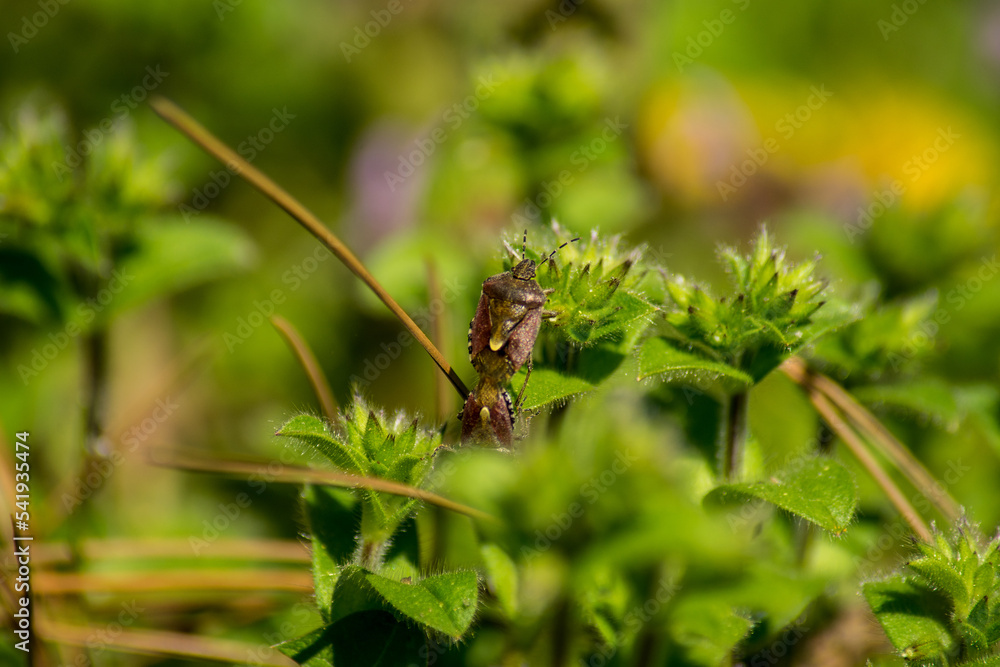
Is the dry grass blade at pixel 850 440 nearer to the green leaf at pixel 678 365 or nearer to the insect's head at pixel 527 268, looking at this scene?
the green leaf at pixel 678 365

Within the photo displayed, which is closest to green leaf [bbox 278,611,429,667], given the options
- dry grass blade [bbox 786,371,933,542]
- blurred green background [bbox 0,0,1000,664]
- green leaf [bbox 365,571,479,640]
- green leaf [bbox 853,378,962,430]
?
green leaf [bbox 365,571,479,640]

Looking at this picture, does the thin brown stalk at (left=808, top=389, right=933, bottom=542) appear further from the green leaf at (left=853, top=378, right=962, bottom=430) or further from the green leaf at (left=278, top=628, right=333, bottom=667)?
the green leaf at (left=278, top=628, right=333, bottom=667)

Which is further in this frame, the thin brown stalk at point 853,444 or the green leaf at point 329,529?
the thin brown stalk at point 853,444

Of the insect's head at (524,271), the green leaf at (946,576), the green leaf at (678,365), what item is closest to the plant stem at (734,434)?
the green leaf at (678,365)

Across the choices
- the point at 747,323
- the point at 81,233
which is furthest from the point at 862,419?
the point at 81,233

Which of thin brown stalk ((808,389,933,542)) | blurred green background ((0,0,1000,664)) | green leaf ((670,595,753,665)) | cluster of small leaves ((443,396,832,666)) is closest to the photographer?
cluster of small leaves ((443,396,832,666))

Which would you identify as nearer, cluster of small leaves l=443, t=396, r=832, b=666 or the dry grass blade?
cluster of small leaves l=443, t=396, r=832, b=666

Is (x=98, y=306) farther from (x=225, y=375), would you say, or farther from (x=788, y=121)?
Result: (x=788, y=121)
